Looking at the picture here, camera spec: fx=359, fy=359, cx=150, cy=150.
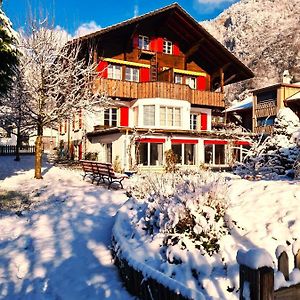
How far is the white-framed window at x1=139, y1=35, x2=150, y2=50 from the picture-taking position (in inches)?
1160

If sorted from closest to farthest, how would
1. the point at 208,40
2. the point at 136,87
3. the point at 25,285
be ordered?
the point at 25,285 → the point at 136,87 → the point at 208,40

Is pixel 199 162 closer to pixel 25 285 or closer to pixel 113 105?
pixel 113 105

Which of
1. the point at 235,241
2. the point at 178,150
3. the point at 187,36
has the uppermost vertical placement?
the point at 187,36

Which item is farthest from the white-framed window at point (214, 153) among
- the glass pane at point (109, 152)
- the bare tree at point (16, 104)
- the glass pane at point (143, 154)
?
the bare tree at point (16, 104)

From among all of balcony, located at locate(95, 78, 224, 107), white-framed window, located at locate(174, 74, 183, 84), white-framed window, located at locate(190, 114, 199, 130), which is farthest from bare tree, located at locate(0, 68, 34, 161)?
white-framed window, located at locate(190, 114, 199, 130)

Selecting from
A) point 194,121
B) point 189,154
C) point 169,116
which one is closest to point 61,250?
point 189,154

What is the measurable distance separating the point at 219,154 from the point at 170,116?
4771 mm

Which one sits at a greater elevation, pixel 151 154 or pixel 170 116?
pixel 170 116

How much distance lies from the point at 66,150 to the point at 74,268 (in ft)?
88.9

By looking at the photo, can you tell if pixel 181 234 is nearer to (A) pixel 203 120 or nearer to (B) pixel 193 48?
(A) pixel 203 120

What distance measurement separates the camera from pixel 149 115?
90.1ft

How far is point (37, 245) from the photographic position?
26.0 ft

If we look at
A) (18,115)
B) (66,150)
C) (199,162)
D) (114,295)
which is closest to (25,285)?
(114,295)

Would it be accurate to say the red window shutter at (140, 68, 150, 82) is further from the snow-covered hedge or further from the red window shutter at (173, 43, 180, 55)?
the snow-covered hedge
